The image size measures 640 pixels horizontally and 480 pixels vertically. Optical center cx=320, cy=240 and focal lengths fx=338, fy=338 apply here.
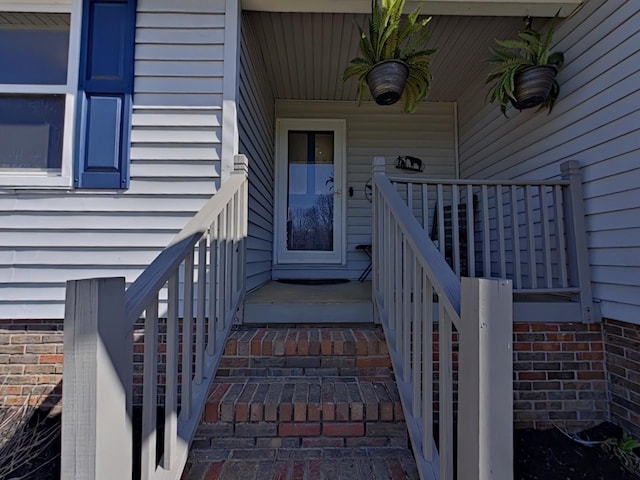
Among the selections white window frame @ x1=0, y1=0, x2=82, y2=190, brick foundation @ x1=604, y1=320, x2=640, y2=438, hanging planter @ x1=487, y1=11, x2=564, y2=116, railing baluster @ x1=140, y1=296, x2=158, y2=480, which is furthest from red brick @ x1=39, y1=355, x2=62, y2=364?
hanging planter @ x1=487, y1=11, x2=564, y2=116

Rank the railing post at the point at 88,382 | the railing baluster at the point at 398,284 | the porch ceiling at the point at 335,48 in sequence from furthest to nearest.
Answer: the porch ceiling at the point at 335,48, the railing baluster at the point at 398,284, the railing post at the point at 88,382

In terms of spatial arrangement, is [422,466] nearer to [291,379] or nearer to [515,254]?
[291,379]

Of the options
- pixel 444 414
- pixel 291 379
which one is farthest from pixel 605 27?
pixel 291 379

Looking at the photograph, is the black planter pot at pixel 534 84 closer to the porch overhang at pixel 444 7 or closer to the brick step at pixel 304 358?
the porch overhang at pixel 444 7

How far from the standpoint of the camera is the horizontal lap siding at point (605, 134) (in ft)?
6.36

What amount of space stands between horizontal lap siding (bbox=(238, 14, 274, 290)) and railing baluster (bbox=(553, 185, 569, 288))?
86.5 inches

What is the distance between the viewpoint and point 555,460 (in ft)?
5.67

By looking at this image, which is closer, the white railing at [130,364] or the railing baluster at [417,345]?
the white railing at [130,364]

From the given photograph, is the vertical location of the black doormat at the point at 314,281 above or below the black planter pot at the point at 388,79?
below

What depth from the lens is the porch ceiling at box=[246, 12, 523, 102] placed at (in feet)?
9.32

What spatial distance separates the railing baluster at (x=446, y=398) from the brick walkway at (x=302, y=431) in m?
0.35

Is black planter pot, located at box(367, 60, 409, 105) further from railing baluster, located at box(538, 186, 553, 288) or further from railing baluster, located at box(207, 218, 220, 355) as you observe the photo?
railing baluster, located at box(207, 218, 220, 355)

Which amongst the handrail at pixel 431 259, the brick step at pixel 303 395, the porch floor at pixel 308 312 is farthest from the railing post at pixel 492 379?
the porch floor at pixel 308 312

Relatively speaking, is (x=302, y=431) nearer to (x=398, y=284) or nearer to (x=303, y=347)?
(x=303, y=347)
